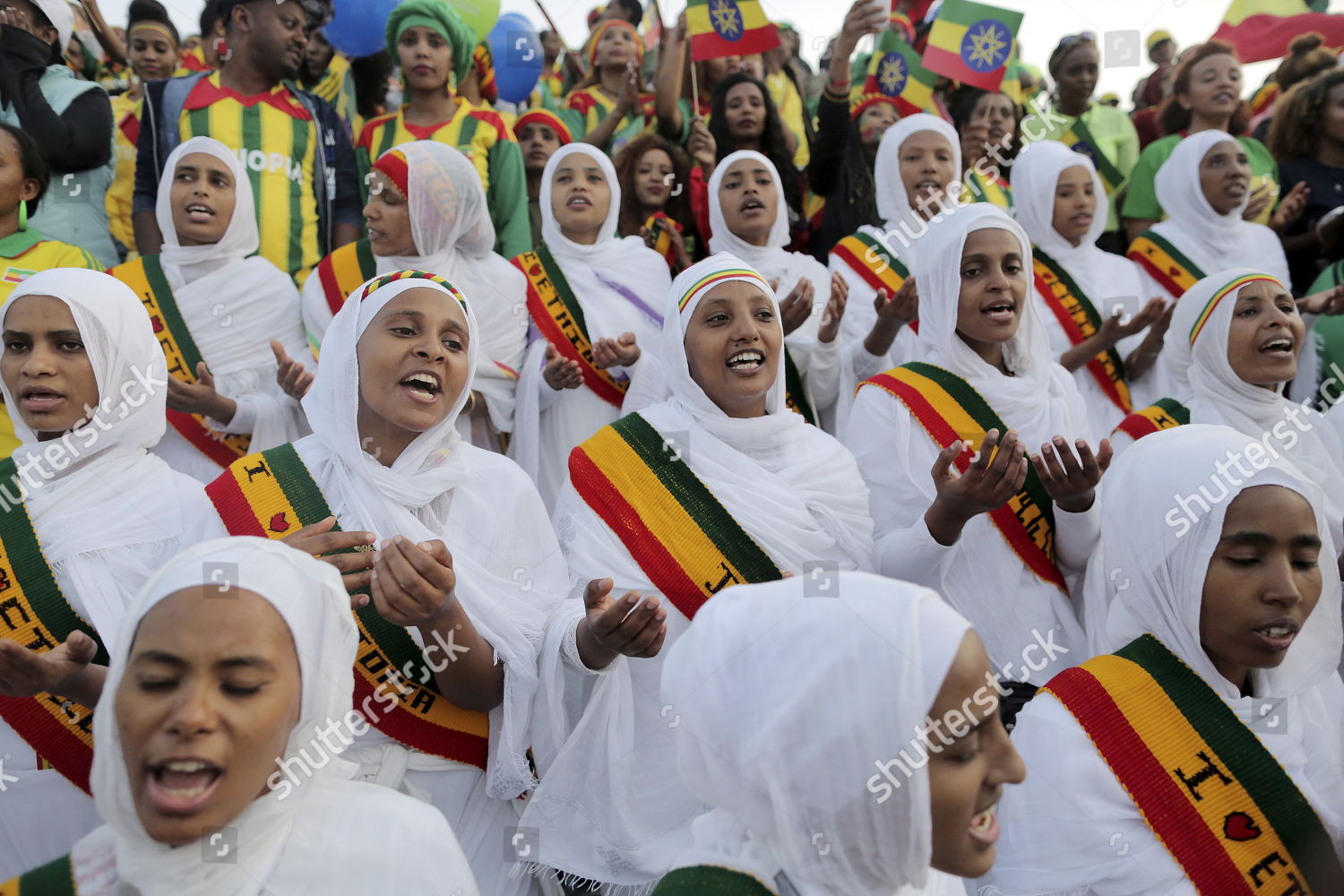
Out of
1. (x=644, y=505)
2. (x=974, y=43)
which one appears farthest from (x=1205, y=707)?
(x=974, y=43)

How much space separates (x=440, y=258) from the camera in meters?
4.62

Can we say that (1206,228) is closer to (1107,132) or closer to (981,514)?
(1107,132)

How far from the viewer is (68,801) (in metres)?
2.57

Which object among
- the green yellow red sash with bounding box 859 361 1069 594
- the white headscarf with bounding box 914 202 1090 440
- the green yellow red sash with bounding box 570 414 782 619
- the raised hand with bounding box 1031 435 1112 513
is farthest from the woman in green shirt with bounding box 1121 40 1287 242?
the green yellow red sash with bounding box 570 414 782 619

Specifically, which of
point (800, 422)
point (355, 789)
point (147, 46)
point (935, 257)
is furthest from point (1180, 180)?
point (147, 46)

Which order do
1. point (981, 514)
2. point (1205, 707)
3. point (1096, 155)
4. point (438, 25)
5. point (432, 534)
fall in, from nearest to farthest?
point (1205, 707)
point (432, 534)
point (981, 514)
point (438, 25)
point (1096, 155)

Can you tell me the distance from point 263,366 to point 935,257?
2.81 metres

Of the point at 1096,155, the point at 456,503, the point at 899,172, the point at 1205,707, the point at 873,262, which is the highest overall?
the point at 1096,155

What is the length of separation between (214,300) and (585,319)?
1.63 meters

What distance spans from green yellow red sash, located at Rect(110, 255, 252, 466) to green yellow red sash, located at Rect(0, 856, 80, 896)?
2388 mm

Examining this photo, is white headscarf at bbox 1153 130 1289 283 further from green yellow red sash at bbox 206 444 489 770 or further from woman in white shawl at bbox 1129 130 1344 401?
green yellow red sash at bbox 206 444 489 770

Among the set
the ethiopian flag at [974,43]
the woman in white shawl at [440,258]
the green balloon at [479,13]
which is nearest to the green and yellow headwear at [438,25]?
the green balloon at [479,13]

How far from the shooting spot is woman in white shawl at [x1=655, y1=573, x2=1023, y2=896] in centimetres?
167

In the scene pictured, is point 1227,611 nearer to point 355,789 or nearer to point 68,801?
point 355,789
